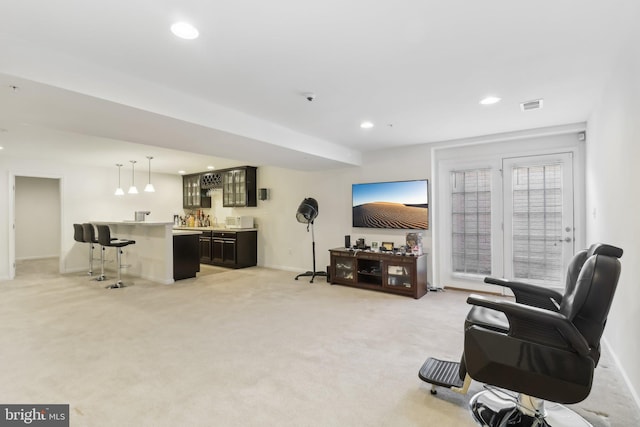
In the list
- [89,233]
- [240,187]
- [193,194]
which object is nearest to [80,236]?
[89,233]

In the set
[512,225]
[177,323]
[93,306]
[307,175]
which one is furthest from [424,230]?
[93,306]

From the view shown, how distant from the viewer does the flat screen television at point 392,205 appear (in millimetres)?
5039

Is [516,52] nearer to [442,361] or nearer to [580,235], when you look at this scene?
[442,361]

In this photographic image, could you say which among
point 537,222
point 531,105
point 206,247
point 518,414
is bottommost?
point 518,414

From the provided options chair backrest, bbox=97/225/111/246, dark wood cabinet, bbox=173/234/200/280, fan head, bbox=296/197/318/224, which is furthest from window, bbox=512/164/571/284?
chair backrest, bbox=97/225/111/246

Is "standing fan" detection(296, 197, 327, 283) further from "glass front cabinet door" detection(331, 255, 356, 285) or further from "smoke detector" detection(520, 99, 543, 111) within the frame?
"smoke detector" detection(520, 99, 543, 111)

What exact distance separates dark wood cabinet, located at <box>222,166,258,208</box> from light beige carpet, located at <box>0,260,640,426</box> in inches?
118

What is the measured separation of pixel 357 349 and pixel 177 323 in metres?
2.00

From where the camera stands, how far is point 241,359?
267 cm

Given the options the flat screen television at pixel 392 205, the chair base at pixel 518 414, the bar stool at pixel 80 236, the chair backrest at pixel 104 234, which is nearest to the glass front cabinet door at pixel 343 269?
the flat screen television at pixel 392 205

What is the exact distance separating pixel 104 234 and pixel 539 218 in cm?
673

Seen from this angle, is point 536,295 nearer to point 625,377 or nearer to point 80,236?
point 625,377

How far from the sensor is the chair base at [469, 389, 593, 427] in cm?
185

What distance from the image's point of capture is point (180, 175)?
350 inches
